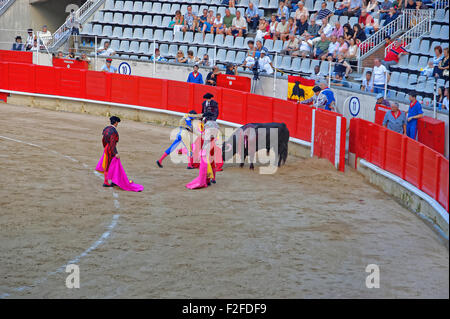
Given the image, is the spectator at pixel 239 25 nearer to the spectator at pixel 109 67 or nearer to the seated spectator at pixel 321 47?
the seated spectator at pixel 321 47

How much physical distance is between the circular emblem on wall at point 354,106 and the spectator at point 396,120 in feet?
7.18

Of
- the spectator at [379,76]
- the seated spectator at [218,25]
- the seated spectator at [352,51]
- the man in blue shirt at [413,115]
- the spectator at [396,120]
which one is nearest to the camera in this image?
the man in blue shirt at [413,115]

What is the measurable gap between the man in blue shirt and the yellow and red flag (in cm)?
439

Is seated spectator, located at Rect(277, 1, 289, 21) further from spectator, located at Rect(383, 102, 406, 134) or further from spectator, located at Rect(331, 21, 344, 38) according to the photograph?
spectator, located at Rect(383, 102, 406, 134)

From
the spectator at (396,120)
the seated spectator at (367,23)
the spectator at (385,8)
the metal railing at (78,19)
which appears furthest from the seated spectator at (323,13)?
the metal railing at (78,19)

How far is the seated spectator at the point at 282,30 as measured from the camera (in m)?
21.3

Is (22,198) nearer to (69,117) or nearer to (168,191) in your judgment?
(168,191)

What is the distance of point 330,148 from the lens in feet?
50.4

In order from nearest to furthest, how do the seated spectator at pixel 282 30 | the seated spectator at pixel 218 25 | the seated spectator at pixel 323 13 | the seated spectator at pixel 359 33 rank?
the seated spectator at pixel 359 33
the seated spectator at pixel 323 13
the seated spectator at pixel 282 30
the seated spectator at pixel 218 25

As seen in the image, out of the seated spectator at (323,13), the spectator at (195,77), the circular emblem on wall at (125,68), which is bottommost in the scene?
the spectator at (195,77)

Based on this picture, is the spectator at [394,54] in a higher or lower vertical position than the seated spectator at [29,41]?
lower

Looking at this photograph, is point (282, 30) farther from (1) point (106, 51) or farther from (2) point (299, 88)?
(1) point (106, 51)

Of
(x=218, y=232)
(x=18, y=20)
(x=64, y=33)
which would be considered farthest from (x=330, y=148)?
(x=18, y=20)
